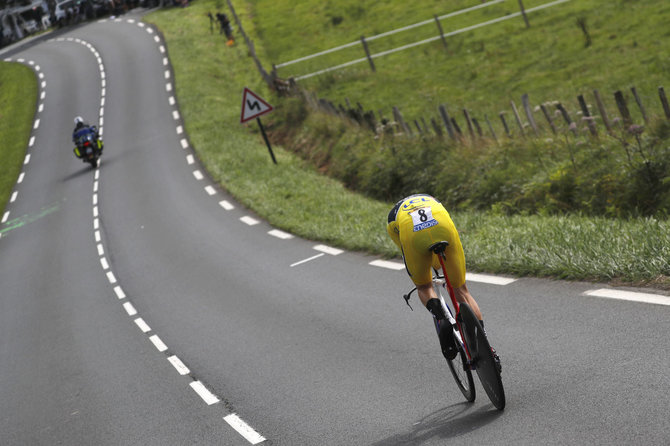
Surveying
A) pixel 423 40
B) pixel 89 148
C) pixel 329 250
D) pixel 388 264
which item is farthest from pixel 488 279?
pixel 423 40

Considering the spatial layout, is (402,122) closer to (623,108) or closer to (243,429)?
(623,108)

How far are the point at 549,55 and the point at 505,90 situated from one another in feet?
10.3

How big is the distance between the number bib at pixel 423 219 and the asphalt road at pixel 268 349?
1.45 meters

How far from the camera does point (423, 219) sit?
5449 millimetres

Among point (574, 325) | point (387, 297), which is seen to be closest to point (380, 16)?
point (387, 297)

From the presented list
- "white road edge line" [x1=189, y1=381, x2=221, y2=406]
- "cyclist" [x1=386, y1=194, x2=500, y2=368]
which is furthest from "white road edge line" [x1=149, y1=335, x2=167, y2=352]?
"cyclist" [x1=386, y1=194, x2=500, y2=368]

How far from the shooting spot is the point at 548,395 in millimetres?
5480

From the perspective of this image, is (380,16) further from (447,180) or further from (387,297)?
(387,297)

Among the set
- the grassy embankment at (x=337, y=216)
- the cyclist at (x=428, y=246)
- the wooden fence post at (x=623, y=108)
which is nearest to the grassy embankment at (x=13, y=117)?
the grassy embankment at (x=337, y=216)

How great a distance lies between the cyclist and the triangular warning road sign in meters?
15.8

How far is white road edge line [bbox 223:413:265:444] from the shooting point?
6539 millimetres

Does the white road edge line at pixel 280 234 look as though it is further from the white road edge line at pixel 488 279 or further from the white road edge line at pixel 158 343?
the white road edge line at pixel 488 279

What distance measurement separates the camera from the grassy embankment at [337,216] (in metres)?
7.74

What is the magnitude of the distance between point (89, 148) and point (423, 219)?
24081 millimetres
